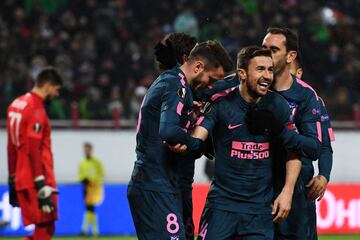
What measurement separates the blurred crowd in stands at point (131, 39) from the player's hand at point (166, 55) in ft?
34.6

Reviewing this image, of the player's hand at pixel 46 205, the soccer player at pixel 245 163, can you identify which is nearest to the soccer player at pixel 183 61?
the soccer player at pixel 245 163

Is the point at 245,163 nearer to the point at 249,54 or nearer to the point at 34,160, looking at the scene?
the point at 249,54

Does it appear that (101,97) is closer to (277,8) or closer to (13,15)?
(13,15)

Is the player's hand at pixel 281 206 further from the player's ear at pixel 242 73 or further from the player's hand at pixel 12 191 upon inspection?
the player's hand at pixel 12 191

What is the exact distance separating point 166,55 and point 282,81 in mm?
917

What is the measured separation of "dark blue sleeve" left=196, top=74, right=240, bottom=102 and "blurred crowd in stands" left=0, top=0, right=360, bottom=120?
1053 cm

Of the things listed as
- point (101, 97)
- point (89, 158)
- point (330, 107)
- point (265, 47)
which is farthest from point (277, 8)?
point (265, 47)

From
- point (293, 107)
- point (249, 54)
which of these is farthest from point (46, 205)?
point (249, 54)

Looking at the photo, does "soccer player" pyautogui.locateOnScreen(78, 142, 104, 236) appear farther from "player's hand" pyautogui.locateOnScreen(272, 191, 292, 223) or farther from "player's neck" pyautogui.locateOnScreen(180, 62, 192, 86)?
"player's hand" pyautogui.locateOnScreen(272, 191, 292, 223)

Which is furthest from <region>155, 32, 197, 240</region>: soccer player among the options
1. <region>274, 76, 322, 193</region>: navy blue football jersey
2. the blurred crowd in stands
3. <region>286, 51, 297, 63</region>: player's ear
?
the blurred crowd in stands

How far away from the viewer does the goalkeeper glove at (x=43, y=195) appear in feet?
28.9

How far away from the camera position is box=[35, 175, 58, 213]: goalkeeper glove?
880 cm

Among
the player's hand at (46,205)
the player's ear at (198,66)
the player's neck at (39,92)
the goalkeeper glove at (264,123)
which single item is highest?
the player's ear at (198,66)

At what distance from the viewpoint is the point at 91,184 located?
51.3 ft
